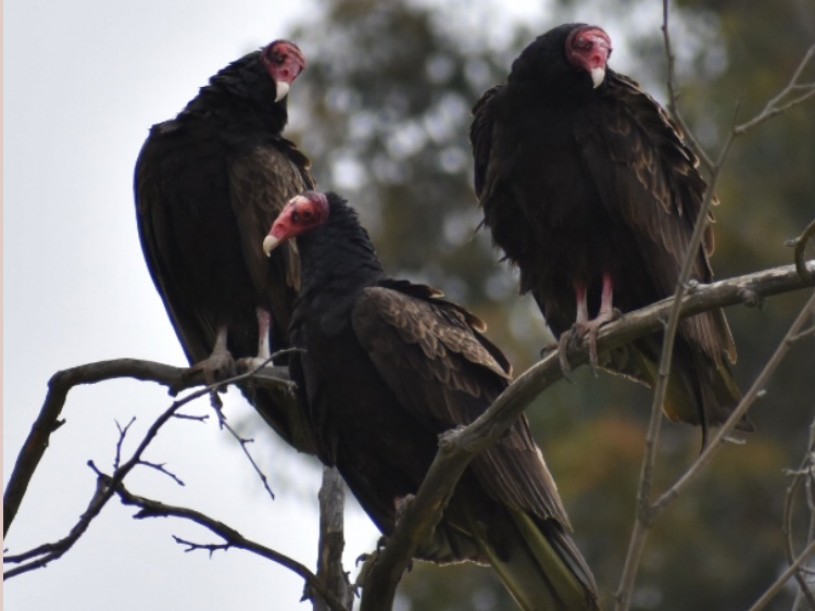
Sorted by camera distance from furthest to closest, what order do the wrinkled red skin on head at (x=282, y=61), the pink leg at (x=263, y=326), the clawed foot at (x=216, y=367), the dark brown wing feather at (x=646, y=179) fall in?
the wrinkled red skin on head at (x=282, y=61) → the pink leg at (x=263, y=326) → the clawed foot at (x=216, y=367) → the dark brown wing feather at (x=646, y=179)

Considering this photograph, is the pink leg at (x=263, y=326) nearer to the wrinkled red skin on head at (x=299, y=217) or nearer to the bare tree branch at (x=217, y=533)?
the wrinkled red skin on head at (x=299, y=217)

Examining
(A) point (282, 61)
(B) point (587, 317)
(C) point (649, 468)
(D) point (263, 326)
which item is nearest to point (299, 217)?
(D) point (263, 326)

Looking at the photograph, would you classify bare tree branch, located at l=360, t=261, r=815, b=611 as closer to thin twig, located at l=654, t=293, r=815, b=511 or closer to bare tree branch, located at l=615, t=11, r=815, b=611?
bare tree branch, located at l=615, t=11, r=815, b=611

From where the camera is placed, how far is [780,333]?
14.8m

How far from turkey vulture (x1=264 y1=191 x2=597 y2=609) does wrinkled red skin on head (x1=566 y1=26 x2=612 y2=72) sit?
0.84 meters

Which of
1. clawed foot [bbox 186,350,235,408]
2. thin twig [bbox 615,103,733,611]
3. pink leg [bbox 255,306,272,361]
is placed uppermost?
pink leg [bbox 255,306,272,361]

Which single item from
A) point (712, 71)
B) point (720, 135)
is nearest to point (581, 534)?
point (720, 135)

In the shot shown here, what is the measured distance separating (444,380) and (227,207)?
1230 millimetres

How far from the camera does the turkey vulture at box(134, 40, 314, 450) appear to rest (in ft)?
18.4

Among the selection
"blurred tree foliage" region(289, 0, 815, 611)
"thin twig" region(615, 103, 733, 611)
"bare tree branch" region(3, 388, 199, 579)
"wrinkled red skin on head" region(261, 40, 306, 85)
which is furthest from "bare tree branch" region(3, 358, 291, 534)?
"blurred tree foliage" region(289, 0, 815, 611)

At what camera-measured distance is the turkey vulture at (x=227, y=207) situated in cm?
560

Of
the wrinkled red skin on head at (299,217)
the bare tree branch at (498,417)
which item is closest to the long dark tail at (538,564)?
the bare tree branch at (498,417)

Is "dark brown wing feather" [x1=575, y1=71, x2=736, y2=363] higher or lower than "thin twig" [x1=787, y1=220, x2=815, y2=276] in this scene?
higher

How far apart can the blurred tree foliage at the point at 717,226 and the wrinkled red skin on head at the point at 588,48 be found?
7.79 meters
